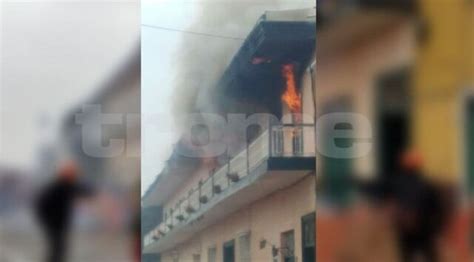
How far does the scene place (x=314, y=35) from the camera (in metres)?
2.99

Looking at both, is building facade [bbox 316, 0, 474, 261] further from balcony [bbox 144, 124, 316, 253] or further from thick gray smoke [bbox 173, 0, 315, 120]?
thick gray smoke [bbox 173, 0, 315, 120]

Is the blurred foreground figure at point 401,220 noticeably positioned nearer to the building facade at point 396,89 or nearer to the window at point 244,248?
the building facade at point 396,89

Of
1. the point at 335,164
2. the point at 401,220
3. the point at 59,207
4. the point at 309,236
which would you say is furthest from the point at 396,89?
the point at 59,207

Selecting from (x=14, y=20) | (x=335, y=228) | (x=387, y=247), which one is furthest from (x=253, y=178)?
(x=14, y=20)

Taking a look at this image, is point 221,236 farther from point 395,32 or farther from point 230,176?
point 395,32

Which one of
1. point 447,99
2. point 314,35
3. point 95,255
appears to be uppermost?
point 314,35

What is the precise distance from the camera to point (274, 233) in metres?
2.99

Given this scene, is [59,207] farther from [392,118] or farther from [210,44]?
[392,118]

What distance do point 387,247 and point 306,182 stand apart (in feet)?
1.15

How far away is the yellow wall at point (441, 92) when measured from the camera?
9.88 feet

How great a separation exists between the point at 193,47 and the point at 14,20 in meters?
0.56

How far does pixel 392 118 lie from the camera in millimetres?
3012

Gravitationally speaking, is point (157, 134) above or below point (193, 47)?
below

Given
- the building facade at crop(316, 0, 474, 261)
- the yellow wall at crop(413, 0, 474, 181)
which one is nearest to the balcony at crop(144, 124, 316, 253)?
the building facade at crop(316, 0, 474, 261)
